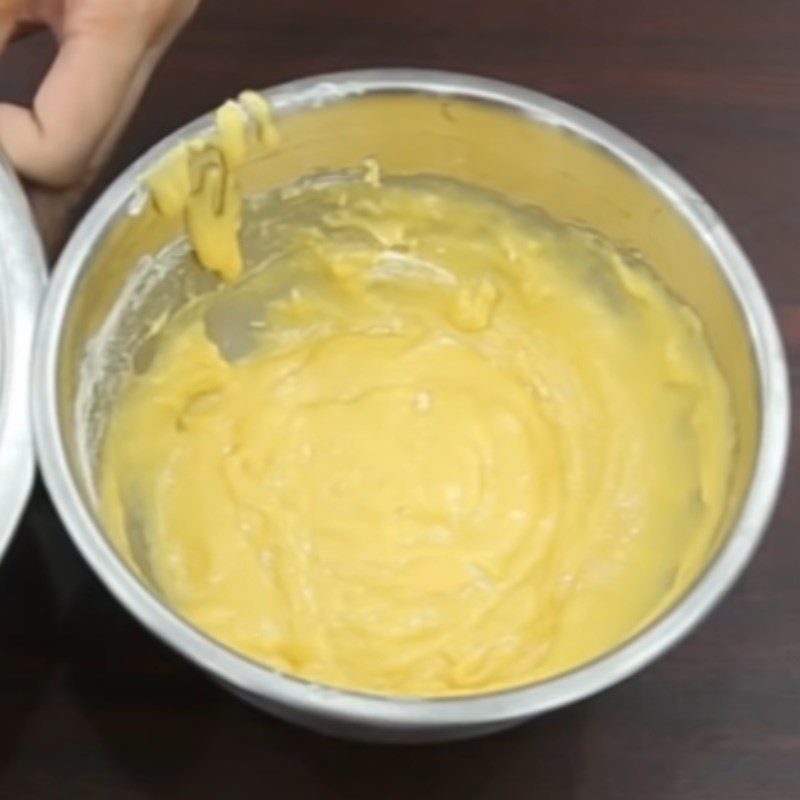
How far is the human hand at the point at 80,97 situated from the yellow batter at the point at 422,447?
115 mm

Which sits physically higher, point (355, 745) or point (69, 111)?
point (69, 111)

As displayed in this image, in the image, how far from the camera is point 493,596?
860 millimetres

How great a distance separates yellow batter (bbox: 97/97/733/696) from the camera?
2.76 ft

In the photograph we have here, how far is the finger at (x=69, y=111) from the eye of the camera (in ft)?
2.76

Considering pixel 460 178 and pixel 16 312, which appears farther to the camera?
pixel 460 178

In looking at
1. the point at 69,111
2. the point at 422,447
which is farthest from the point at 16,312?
the point at 422,447

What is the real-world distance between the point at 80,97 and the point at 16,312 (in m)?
0.12

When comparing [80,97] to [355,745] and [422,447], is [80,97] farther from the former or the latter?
[355,745]

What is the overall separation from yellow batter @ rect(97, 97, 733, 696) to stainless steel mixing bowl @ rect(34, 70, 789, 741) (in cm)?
3

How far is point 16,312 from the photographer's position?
813 millimetres

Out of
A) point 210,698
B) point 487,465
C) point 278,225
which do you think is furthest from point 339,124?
point 210,698

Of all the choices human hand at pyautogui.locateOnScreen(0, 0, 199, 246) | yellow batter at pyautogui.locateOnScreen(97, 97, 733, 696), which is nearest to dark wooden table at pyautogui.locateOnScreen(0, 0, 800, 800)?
yellow batter at pyautogui.locateOnScreen(97, 97, 733, 696)

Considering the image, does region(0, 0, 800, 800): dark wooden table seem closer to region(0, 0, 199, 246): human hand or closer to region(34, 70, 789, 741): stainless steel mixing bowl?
region(34, 70, 789, 741): stainless steel mixing bowl

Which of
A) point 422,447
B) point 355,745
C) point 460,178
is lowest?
point 355,745
